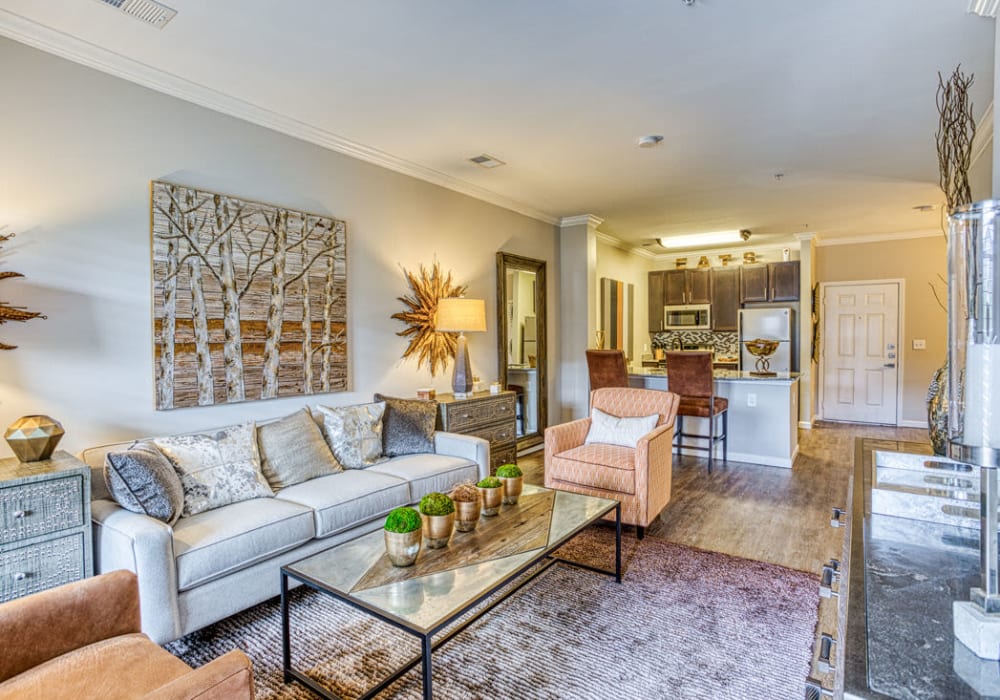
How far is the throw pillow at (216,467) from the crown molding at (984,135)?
4574 mm

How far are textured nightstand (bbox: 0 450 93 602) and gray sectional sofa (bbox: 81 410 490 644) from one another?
11cm

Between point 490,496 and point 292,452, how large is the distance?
1.27 m

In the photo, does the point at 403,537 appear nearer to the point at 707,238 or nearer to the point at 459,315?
the point at 459,315

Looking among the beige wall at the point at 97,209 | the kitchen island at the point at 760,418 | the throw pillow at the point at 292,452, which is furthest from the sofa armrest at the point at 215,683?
the kitchen island at the point at 760,418

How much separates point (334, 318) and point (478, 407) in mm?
1329

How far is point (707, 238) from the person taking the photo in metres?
6.73

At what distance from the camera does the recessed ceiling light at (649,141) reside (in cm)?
355

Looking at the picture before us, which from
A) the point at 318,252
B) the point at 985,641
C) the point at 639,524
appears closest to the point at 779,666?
the point at 639,524

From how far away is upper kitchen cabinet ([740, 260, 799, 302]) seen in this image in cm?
725

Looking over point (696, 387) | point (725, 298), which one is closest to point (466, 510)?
point (696, 387)

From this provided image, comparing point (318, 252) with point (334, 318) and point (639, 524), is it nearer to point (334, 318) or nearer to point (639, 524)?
point (334, 318)

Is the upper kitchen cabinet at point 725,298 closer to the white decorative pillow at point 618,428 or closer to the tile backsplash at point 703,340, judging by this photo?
the tile backsplash at point 703,340

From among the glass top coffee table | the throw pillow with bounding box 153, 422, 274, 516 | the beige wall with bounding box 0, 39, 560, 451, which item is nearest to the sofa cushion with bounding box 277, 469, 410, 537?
the throw pillow with bounding box 153, 422, 274, 516

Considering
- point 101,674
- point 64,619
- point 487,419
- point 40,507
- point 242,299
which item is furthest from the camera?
point 487,419
